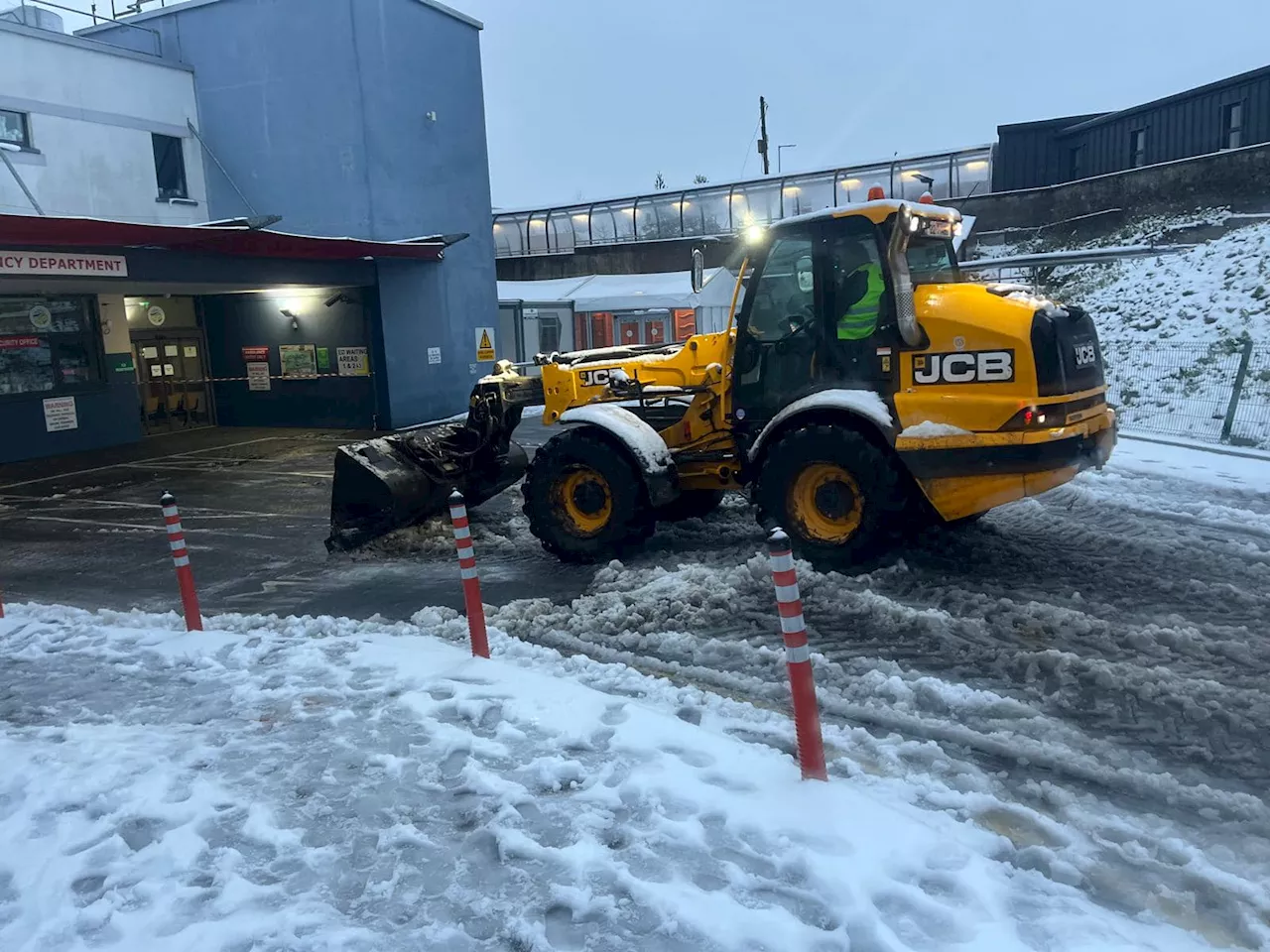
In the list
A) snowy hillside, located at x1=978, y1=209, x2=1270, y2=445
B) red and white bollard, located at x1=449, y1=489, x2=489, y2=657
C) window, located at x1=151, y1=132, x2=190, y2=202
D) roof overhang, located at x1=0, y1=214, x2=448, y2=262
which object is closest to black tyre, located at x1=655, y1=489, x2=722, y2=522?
red and white bollard, located at x1=449, y1=489, x2=489, y2=657

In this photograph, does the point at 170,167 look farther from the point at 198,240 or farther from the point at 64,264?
the point at 64,264

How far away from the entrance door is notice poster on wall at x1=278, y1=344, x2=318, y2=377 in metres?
2.24

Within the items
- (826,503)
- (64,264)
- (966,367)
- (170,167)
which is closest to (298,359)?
(170,167)

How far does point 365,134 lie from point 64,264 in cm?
746

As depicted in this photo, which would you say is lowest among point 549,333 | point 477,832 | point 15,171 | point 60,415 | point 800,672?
point 477,832

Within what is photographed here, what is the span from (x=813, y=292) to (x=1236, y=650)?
11.3 feet

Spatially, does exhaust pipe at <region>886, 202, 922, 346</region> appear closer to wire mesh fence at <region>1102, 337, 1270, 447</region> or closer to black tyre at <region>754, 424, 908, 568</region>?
black tyre at <region>754, 424, 908, 568</region>

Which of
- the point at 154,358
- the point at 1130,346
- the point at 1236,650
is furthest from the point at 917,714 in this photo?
the point at 154,358

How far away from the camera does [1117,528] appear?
25.7ft

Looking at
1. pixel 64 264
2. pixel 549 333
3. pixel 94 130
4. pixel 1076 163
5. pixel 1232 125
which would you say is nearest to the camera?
pixel 64 264

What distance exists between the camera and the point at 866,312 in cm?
666

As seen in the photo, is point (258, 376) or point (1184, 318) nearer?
point (1184, 318)

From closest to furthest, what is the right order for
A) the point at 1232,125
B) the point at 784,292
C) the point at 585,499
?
the point at 784,292, the point at 585,499, the point at 1232,125

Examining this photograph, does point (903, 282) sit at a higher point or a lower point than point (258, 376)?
higher
